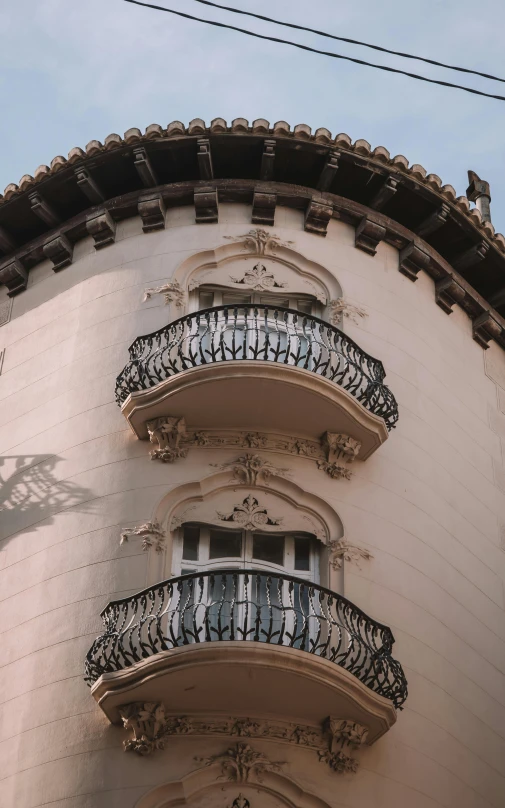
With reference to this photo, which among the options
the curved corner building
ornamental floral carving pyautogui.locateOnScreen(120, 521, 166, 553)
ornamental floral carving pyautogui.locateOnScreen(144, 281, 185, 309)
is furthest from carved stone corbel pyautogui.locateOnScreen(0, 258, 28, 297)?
ornamental floral carving pyautogui.locateOnScreen(120, 521, 166, 553)

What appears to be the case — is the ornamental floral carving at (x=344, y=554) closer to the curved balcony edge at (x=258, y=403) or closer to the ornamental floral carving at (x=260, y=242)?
the curved balcony edge at (x=258, y=403)

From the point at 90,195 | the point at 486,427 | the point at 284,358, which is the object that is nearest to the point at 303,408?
the point at 284,358

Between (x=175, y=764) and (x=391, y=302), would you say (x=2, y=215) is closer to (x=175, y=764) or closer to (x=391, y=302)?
(x=391, y=302)

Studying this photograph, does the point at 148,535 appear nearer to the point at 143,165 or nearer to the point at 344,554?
the point at 344,554

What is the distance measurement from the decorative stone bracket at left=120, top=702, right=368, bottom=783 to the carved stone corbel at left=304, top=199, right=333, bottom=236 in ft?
25.1

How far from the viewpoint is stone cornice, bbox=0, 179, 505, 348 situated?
19.5 m

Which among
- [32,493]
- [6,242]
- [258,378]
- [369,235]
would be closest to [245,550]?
[258,378]

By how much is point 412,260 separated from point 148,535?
21.2 feet

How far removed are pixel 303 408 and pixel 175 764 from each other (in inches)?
184

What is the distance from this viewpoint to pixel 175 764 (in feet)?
46.8

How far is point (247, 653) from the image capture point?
14008 mm

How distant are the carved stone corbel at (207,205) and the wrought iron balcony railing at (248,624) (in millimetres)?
6157

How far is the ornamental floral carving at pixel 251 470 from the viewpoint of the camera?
16469 mm

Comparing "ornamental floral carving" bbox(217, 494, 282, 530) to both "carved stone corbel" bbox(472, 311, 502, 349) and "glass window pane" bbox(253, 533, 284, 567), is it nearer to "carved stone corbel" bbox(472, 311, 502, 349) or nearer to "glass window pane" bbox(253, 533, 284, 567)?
"glass window pane" bbox(253, 533, 284, 567)
